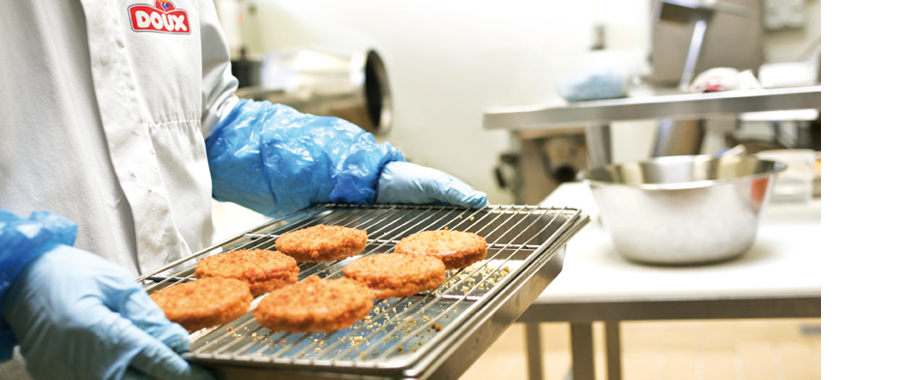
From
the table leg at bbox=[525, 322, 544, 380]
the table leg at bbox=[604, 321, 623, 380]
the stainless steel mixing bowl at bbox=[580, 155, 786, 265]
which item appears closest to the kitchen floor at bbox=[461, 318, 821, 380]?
the table leg at bbox=[525, 322, 544, 380]

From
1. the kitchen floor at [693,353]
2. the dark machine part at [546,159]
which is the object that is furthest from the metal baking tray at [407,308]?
the dark machine part at [546,159]

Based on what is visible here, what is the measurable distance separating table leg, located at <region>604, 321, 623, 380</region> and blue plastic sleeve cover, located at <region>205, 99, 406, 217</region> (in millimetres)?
1149

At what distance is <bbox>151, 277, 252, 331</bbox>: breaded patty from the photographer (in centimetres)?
73

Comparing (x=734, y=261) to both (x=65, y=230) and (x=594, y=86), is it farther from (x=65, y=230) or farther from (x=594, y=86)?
(x=65, y=230)

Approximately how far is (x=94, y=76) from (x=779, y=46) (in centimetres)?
387

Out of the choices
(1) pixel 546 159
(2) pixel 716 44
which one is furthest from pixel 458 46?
(2) pixel 716 44

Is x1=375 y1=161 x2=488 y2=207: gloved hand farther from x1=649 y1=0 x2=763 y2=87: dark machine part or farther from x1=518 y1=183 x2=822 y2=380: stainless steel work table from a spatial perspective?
x1=649 y1=0 x2=763 y2=87: dark machine part

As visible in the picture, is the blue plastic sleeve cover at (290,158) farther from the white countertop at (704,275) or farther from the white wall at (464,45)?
the white wall at (464,45)

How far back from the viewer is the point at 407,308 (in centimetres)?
82

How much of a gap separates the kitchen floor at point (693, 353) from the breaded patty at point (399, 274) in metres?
2.14

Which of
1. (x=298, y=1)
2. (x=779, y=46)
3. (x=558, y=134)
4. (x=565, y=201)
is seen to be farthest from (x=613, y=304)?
(x=298, y=1)

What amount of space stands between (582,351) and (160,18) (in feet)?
4.14

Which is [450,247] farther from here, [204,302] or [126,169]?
[126,169]

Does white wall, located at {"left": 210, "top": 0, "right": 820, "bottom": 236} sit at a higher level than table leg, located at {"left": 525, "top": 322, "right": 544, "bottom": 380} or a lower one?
higher
